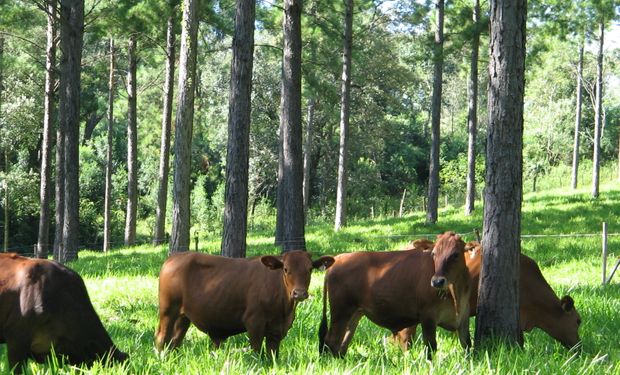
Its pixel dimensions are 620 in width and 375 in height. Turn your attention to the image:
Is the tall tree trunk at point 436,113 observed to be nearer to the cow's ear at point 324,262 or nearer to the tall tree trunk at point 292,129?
the tall tree trunk at point 292,129

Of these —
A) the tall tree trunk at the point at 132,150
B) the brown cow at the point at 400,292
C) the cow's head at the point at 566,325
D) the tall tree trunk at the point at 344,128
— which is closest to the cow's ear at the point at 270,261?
the brown cow at the point at 400,292

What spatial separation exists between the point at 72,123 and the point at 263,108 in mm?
21010

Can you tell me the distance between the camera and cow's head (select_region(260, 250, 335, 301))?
735cm

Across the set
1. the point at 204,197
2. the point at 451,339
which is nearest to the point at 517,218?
the point at 451,339

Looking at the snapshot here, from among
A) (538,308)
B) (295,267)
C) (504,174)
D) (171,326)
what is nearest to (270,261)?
(295,267)

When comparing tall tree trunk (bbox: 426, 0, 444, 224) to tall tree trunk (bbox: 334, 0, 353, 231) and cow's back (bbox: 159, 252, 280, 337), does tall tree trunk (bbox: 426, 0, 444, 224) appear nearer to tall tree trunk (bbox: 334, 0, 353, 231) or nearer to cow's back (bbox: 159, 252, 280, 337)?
tall tree trunk (bbox: 334, 0, 353, 231)

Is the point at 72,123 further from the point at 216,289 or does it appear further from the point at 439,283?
the point at 439,283

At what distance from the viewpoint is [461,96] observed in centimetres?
7638

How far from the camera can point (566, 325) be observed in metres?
8.20

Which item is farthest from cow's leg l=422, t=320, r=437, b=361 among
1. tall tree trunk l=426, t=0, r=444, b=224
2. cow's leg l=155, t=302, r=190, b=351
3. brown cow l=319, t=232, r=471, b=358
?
tall tree trunk l=426, t=0, r=444, b=224

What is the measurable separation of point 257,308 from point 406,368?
2.17 metres

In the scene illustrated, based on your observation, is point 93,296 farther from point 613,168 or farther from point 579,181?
point 613,168

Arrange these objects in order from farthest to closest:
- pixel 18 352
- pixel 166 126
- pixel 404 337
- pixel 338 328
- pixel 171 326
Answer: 1. pixel 166 126
2. pixel 404 337
3. pixel 171 326
4. pixel 338 328
5. pixel 18 352

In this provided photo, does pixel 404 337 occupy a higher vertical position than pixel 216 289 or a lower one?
lower
